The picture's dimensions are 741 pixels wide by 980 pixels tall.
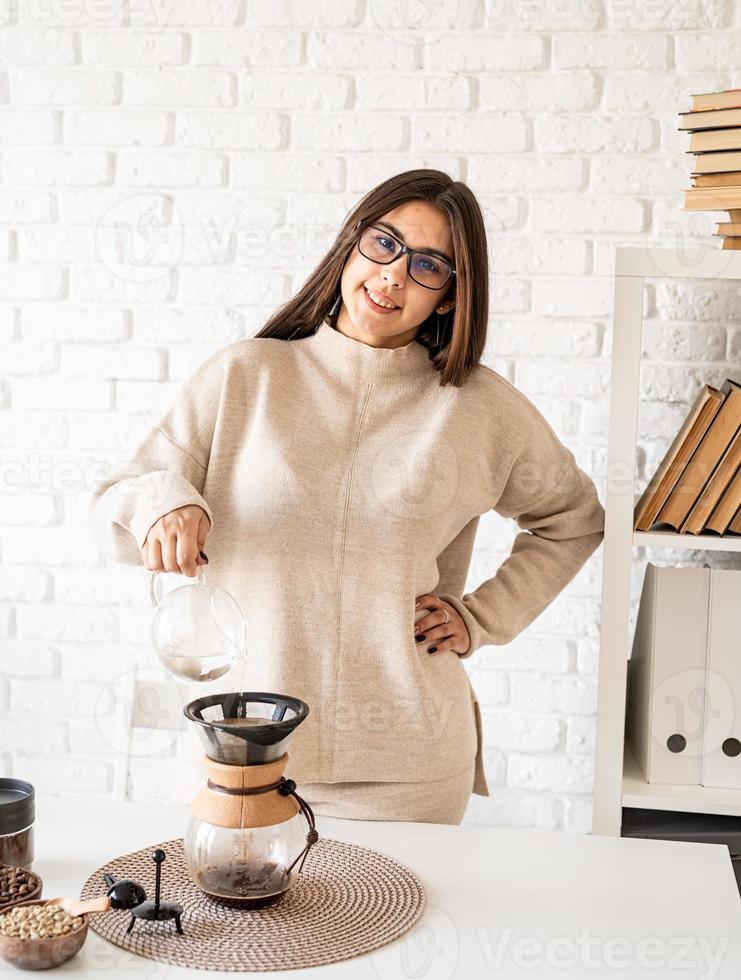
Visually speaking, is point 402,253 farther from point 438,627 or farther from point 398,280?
point 438,627

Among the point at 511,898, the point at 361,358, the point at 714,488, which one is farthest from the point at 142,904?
the point at 714,488

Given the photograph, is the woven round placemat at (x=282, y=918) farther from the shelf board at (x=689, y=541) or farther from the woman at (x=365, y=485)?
the shelf board at (x=689, y=541)

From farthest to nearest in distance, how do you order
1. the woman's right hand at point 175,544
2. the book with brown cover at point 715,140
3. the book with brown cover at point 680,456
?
1. the book with brown cover at point 680,456
2. the book with brown cover at point 715,140
3. the woman's right hand at point 175,544

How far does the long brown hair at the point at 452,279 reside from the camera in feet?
4.79

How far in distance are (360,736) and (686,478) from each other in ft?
1.98

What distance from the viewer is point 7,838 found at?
1014 mm

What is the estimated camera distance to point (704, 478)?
5.17 feet

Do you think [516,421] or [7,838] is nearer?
[7,838]

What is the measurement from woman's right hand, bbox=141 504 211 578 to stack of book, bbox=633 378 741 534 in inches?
26.8

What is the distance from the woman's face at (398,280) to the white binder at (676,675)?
0.51 metres

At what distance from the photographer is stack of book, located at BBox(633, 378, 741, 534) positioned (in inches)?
61.6

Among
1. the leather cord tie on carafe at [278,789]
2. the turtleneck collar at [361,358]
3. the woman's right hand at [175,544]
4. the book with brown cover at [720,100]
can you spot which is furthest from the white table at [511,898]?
the book with brown cover at [720,100]

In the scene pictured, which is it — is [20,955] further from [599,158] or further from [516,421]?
[599,158]

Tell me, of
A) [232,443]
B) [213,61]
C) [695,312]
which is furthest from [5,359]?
[695,312]
